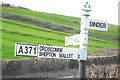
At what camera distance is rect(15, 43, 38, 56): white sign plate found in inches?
169

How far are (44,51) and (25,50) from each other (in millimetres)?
284

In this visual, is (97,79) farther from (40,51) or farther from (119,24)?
(119,24)

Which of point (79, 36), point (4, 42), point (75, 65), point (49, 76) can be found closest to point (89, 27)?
point (79, 36)

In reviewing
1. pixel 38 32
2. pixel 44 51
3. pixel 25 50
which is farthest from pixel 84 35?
pixel 38 32

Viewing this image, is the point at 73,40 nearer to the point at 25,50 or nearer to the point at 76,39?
the point at 76,39

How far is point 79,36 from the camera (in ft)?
15.5

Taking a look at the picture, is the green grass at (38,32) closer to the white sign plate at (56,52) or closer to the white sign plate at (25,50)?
the white sign plate at (56,52)

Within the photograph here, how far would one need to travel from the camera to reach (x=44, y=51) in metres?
4.53

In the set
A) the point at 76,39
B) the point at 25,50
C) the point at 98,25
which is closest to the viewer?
the point at 25,50

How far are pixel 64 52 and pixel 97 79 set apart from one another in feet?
12.3

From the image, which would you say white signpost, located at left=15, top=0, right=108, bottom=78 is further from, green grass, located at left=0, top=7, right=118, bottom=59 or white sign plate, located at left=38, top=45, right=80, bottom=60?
green grass, located at left=0, top=7, right=118, bottom=59

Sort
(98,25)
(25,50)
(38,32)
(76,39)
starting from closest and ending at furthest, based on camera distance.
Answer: (25,50) → (76,39) → (98,25) → (38,32)

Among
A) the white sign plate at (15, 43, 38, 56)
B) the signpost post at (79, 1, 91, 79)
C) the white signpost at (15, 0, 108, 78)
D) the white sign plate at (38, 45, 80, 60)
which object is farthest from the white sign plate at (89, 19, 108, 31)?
the white sign plate at (15, 43, 38, 56)

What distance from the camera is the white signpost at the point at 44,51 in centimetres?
433
